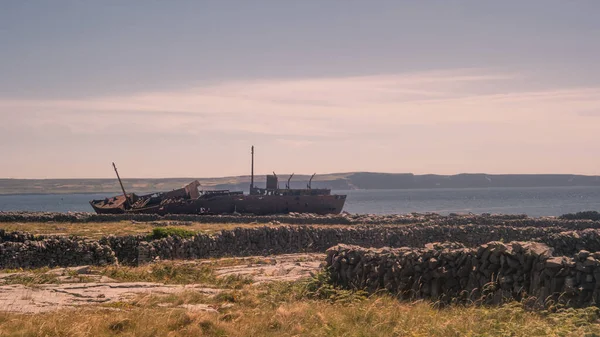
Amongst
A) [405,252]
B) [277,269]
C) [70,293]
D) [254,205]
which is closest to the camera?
[70,293]

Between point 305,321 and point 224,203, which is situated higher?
point 224,203

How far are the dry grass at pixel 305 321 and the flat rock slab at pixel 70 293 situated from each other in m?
1.23

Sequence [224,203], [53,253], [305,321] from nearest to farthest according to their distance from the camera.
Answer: [305,321] < [53,253] < [224,203]

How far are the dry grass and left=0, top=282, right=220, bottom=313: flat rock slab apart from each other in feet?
4.03

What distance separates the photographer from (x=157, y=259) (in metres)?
28.1

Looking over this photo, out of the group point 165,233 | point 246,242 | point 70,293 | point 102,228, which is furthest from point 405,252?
point 102,228

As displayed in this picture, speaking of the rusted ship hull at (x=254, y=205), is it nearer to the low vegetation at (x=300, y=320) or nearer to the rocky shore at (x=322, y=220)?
the rocky shore at (x=322, y=220)

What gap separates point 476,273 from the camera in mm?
15867

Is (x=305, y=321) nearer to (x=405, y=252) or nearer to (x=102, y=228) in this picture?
(x=405, y=252)

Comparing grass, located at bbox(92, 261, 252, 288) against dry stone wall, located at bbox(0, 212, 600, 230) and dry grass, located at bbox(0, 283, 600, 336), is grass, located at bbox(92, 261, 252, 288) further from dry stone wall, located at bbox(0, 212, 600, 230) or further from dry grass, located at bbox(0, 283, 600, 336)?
dry stone wall, located at bbox(0, 212, 600, 230)

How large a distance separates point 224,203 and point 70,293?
1607 inches

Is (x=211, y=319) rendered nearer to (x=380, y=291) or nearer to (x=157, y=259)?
(x=380, y=291)

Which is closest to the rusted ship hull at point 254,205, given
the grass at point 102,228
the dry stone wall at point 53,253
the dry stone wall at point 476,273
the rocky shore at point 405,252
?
the rocky shore at point 405,252

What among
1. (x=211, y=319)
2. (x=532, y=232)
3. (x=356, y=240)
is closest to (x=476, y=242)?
(x=532, y=232)
